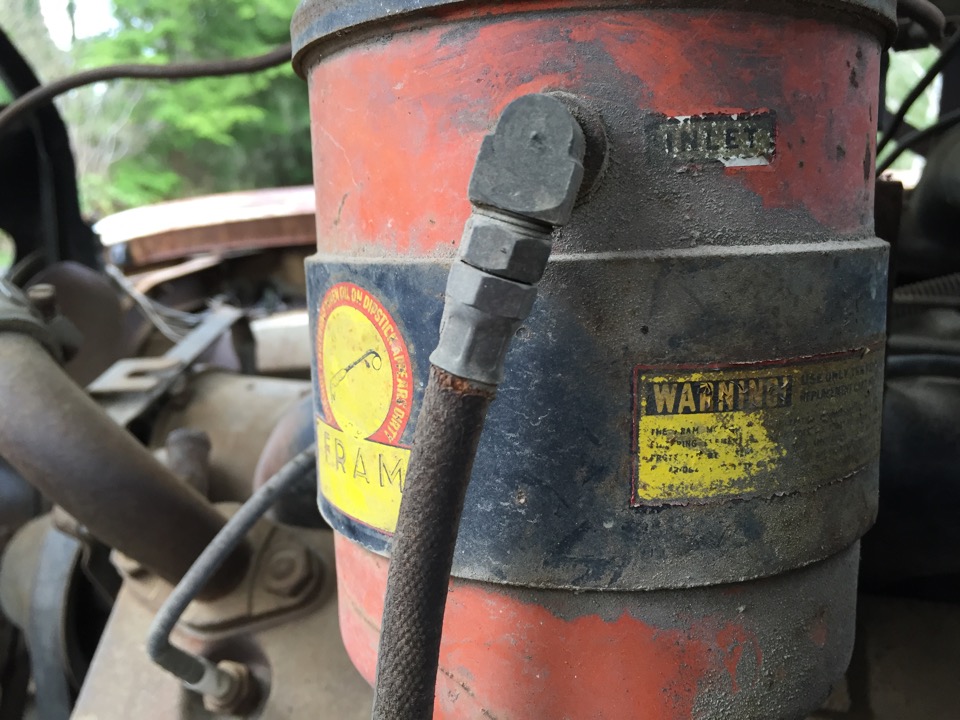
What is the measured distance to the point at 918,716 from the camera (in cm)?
73

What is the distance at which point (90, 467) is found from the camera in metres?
0.76

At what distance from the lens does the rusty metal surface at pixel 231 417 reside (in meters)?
1.16

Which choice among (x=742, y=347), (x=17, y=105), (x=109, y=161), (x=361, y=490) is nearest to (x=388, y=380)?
(x=361, y=490)

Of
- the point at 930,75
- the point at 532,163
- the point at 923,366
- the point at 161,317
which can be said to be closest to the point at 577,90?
the point at 532,163

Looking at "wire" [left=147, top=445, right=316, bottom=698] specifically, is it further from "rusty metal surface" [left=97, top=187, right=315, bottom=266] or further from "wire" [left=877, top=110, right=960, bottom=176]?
"rusty metal surface" [left=97, top=187, right=315, bottom=266]

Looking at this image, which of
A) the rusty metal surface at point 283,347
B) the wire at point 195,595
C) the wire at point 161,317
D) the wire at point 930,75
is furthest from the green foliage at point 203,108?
the wire at point 195,595

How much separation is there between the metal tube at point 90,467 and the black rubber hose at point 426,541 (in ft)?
1.49

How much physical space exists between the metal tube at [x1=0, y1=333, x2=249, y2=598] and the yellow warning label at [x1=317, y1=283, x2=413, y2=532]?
1.09ft

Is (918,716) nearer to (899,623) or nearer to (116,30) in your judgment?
(899,623)

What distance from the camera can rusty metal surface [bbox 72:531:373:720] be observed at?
0.79 meters

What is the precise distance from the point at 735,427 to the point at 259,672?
2.12ft

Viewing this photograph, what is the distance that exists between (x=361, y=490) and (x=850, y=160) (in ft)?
1.40

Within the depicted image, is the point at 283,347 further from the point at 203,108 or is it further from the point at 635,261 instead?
the point at 203,108

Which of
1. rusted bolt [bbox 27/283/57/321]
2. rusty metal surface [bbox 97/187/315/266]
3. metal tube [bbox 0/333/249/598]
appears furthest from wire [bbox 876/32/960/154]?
rusty metal surface [bbox 97/187/315/266]
